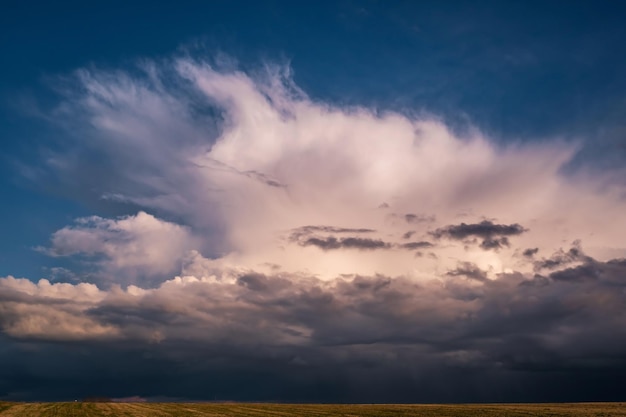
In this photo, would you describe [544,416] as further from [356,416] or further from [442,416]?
[356,416]

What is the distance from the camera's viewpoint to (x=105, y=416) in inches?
4542

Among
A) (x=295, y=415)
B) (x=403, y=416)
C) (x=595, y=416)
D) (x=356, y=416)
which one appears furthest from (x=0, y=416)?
(x=595, y=416)

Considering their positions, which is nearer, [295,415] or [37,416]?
[37,416]

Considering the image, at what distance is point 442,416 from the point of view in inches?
4493

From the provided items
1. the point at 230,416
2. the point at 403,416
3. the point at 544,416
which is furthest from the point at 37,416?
the point at 544,416

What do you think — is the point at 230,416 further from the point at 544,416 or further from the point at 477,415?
the point at 544,416

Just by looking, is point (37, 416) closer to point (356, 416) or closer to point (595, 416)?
point (356, 416)

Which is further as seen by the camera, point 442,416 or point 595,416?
point 442,416

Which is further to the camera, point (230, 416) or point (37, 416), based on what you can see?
point (230, 416)

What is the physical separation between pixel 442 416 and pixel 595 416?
92.5 ft

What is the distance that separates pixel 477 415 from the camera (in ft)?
382

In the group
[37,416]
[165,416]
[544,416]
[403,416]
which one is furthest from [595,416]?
[37,416]

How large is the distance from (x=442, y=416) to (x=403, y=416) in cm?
825

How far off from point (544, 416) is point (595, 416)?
349 inches
